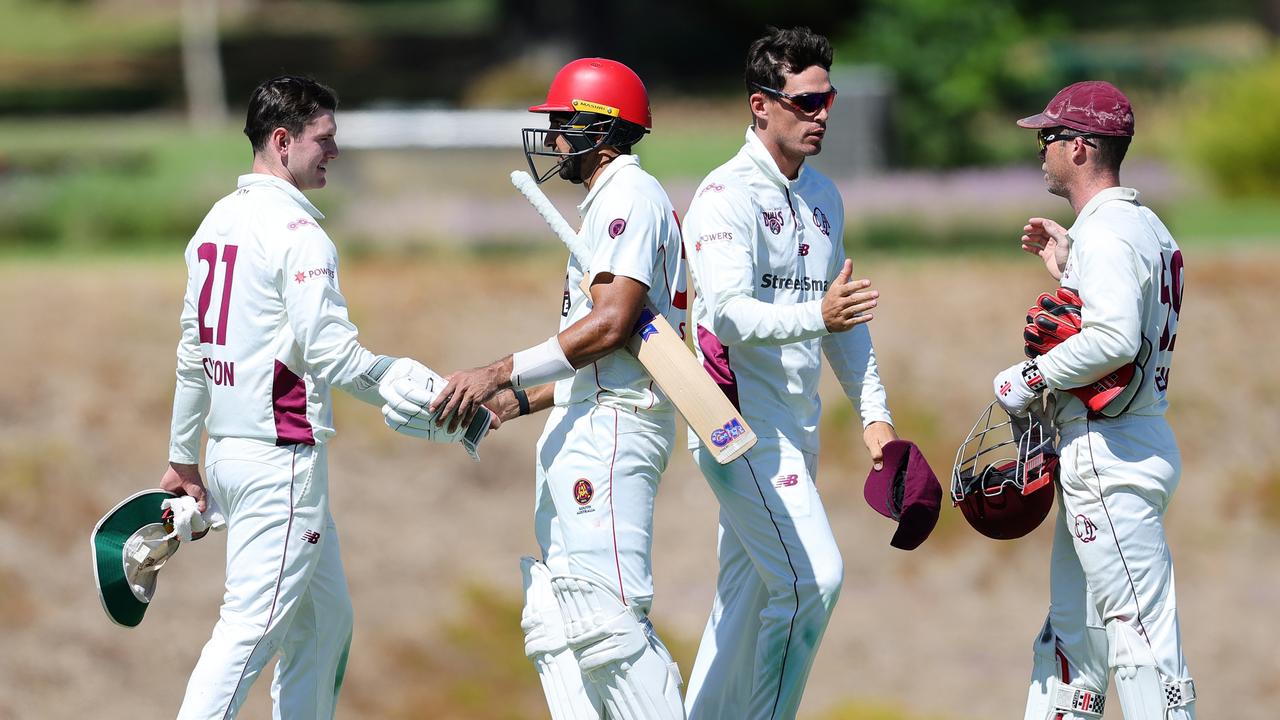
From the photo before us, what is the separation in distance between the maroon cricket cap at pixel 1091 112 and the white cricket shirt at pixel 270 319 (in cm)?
263

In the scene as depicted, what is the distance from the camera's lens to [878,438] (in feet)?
20.9

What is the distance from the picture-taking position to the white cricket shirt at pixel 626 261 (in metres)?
Result: 5.69

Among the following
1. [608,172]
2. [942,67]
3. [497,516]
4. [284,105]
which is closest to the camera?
[284,105]

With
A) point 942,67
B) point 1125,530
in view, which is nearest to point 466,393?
point 1125,530

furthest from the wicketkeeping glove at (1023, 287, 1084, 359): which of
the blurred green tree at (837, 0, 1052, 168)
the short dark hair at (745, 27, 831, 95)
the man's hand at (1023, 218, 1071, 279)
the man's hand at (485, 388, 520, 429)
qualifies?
the blurred green tree at (837, 0, 1052, 168)

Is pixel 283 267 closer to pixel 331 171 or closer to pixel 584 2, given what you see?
pixel 331 171

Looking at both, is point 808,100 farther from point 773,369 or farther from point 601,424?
point 601,424

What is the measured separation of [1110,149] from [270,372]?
319 centimetres

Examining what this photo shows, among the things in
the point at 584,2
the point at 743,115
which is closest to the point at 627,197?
the point at 743,115

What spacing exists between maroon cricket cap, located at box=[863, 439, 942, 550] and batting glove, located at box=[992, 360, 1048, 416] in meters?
0.45

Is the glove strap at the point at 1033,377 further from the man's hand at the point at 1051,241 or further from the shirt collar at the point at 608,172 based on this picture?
the shirt collar at the point at 608,172

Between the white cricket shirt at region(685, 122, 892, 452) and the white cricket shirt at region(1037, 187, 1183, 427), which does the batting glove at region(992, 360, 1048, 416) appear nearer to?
the white cricket shirt at region(1037, 187, 1183, 427)

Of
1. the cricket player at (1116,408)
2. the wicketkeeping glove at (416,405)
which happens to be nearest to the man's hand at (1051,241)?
the cricket player at (1116,408)

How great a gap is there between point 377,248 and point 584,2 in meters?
14.5
